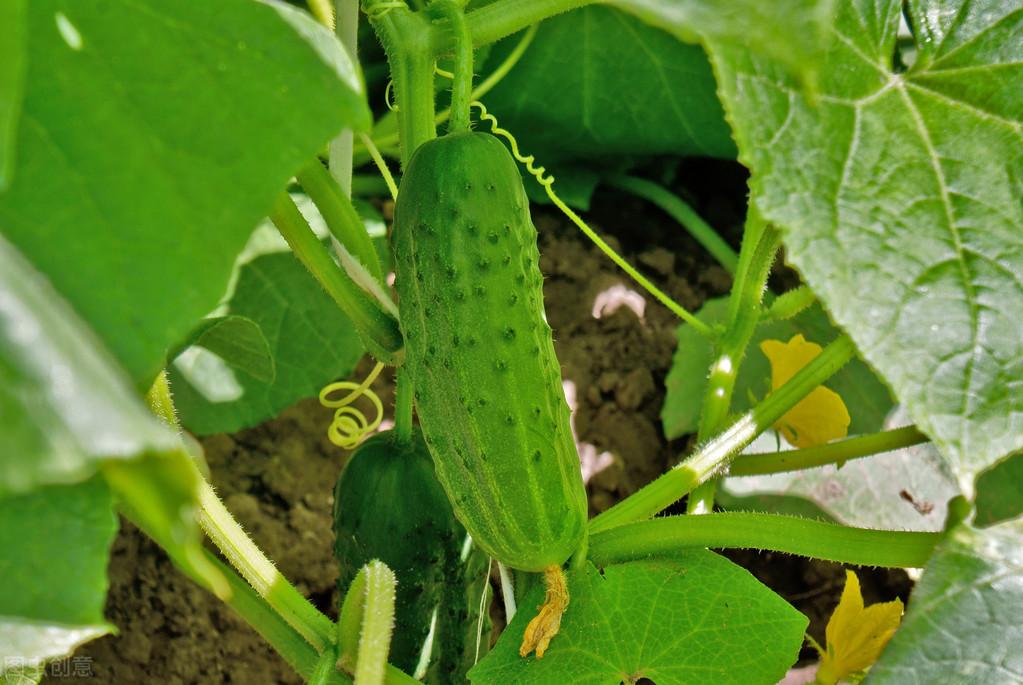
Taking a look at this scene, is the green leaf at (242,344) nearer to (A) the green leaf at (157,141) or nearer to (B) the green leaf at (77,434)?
(A) the green leaf at (157,141)

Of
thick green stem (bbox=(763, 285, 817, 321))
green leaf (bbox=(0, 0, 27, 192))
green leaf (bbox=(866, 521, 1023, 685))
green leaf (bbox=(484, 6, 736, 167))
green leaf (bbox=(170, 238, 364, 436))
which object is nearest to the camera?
green leaf (bbox=(0, 0, 27, 192))

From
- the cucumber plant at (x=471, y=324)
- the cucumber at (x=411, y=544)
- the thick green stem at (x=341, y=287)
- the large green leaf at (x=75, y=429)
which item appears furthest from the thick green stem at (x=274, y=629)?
the large green leaf at (x=75, y=429)

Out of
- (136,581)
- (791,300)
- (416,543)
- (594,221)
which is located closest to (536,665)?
(416,543)

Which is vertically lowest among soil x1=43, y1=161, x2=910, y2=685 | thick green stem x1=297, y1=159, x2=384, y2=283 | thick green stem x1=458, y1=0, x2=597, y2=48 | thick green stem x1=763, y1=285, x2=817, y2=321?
soil x1=43, y1=161, x2=910, y2=685

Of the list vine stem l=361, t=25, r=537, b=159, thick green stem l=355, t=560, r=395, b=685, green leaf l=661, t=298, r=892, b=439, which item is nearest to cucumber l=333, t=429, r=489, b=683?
thick green stem l=355, t=560, r=395, b=685

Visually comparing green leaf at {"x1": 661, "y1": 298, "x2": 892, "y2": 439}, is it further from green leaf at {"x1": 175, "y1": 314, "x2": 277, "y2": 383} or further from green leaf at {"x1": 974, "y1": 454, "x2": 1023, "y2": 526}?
green leaf at {"x1": 175, "y1": 314, "x2": 277, "y2": 383}
